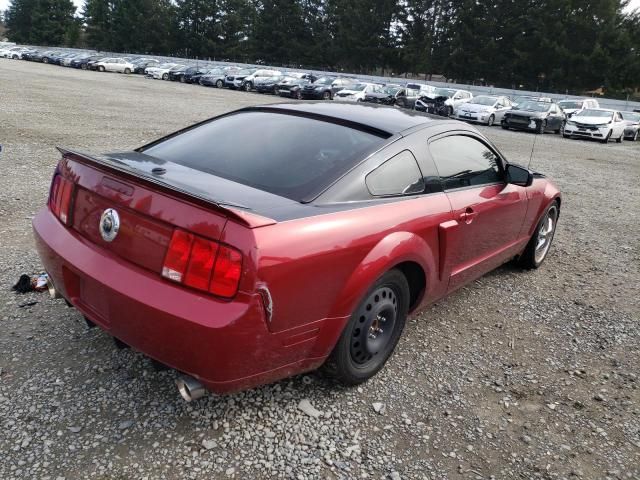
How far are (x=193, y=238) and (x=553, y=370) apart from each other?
8.50 ft

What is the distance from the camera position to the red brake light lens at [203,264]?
2.17m

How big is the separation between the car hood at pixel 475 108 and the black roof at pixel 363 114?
73.7 feet

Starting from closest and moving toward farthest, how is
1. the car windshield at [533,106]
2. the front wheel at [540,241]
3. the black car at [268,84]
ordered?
the front wheel at [540,241] < the car windshield at [533,106] < the black car at [268,84]

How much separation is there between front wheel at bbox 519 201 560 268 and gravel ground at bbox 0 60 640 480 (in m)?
0.50

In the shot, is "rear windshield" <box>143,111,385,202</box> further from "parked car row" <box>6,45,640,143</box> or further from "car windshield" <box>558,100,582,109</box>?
"car windshield" <box>558,100,582,109</box>

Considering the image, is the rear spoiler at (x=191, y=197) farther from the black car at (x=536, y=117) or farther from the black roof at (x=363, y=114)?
the black car at (x=536, y=117)

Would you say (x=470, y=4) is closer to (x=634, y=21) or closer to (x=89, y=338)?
(x=634, y=21)

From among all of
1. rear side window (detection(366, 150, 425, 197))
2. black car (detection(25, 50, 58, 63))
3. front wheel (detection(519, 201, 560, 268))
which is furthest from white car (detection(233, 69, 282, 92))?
rear side window (detection(366, 150, 425, 197))

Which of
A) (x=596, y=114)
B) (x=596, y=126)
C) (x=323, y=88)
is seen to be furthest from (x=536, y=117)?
(x=323, y=88)

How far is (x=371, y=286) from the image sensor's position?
279 centimetres

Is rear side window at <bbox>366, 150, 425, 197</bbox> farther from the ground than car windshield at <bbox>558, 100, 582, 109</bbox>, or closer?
closer

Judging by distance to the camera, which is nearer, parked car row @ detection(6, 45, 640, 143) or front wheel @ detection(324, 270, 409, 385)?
front wheel @ detection(324, 270, 409, 385)

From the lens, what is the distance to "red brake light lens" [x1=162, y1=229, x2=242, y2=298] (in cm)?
217

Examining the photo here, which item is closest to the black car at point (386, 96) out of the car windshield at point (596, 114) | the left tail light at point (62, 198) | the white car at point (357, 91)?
the white car at point (357, 91)
